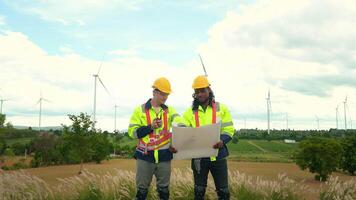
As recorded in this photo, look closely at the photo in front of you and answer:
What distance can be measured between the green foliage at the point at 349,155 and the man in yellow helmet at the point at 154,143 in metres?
24.6

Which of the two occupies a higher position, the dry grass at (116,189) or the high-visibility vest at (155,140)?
the high-visibility vest at (155,140)

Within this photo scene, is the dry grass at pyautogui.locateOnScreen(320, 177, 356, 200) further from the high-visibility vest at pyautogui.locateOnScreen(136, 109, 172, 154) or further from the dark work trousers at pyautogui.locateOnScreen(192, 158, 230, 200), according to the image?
the high-visibility vest at pyautogui.locateOnScreen(136, 109, 172, 154)

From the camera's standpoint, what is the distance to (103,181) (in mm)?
9305

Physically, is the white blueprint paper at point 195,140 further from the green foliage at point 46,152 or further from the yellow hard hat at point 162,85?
the green foliage at point 46,152

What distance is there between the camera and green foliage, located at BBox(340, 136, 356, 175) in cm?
2870

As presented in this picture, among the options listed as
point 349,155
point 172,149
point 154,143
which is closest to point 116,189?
point 154,143

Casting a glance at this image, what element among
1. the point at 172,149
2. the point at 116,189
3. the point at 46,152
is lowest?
the point at 46,152


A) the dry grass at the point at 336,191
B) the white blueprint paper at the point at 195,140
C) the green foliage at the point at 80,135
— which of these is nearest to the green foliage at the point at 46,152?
the green foliage at the point at 80,135

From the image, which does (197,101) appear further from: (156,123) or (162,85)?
(156,123)

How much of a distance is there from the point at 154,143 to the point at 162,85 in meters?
1.04

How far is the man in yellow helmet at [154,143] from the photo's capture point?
23.2 feet

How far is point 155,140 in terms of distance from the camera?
710 cm

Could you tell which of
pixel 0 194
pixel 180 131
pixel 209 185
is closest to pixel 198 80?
pixel 180 131

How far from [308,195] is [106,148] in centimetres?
3690
